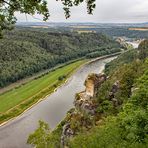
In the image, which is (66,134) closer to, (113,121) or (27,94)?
(113,121)

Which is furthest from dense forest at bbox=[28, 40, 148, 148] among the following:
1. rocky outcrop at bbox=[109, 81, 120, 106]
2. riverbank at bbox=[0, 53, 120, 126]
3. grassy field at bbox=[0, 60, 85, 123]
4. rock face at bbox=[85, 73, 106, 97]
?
grassy field at bbox=[0, 60, 85, 123]

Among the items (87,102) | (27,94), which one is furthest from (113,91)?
(27,94)

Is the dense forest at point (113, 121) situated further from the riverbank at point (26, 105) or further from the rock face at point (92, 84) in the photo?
the riverbank at point (26, 105)

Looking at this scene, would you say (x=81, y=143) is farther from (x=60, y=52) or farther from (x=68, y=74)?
(x=60, y=52)

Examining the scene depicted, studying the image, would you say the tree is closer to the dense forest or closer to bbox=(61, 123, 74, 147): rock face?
the dense forest

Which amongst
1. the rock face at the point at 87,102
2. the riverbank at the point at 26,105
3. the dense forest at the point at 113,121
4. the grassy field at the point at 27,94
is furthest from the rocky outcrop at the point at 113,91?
the grassy field at the point at 27,94

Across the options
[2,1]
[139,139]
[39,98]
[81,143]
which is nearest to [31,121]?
[39,98]
